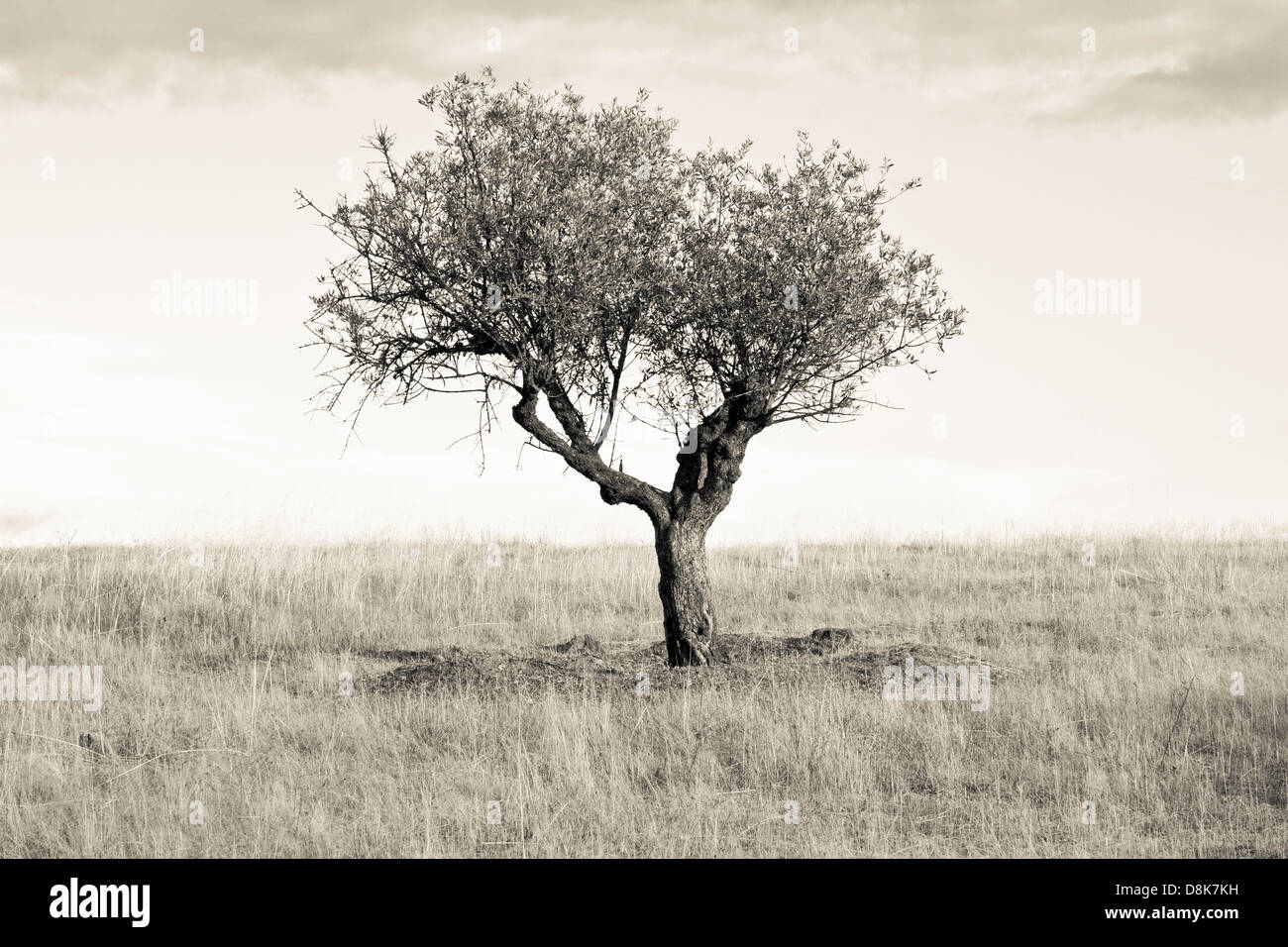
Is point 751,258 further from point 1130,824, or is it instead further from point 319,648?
point 319,648

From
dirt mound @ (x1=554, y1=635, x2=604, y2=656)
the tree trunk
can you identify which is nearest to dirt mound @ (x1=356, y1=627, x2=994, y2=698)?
dirt mound @ (x1=554, y1=635, x2=604, y2=656)

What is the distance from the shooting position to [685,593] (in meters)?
19.9

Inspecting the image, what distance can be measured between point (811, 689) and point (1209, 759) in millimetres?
5647

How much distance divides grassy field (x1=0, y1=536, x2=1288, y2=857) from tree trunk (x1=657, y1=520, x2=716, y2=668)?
2.36 ft

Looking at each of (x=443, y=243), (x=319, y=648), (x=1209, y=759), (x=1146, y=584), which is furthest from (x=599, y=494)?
(x=1146, y=584)

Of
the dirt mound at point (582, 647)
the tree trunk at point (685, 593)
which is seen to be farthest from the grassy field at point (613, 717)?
the tree trunk at point (685, 593)

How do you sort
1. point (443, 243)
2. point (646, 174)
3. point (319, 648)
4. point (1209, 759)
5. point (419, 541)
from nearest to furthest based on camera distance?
point (1209, 759), point (443, 243), point (646, 174), point (319, 648), point (419, 541)

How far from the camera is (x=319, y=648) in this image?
79.1 feet

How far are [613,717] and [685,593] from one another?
4.02m

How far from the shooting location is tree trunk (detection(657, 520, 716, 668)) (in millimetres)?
19812

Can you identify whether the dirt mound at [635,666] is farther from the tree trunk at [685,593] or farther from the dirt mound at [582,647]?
the tree trunk at [685,593]

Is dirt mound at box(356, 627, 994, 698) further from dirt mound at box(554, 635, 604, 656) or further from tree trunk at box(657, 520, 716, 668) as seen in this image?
tree trunk at box(657, 520, 716, 668)

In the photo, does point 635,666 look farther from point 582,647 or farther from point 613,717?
point 613,717

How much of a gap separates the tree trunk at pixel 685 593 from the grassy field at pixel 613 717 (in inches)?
28.4
